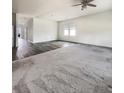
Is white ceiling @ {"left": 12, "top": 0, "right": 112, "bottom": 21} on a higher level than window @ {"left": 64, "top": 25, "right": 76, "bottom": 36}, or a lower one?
higher

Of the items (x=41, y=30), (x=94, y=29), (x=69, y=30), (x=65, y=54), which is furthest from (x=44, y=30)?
(x=65, y=54)

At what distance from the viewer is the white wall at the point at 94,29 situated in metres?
7.19

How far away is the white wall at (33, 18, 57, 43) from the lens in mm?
9164

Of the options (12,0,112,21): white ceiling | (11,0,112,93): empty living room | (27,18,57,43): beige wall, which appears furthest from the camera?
(27,18,57,43): beige wall

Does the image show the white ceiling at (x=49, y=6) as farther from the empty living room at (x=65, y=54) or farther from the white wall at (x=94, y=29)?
the white wall at (x=94, y=29)

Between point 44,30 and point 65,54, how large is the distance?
228 inches

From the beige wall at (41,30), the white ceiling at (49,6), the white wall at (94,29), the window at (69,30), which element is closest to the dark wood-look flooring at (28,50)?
the beige wall at (41,30)

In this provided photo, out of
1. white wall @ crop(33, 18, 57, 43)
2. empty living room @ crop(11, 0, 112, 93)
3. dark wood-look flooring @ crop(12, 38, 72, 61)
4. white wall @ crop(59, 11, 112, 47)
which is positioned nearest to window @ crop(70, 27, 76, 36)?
empty living room @ crop(11, 0, 112, 93)

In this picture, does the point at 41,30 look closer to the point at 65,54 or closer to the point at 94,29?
the point at 94,29

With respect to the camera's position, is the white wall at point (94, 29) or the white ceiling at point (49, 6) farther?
the white wall at point (94, 29)

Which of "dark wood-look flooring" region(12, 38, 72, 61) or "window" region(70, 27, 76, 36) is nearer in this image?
"dark wood-look flooring" region(12, 38, 72, 61)

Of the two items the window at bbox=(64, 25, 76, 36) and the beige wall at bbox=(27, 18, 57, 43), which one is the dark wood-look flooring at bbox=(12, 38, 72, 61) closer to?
the beige wall at bbox=(27, 18, 57, 43)
